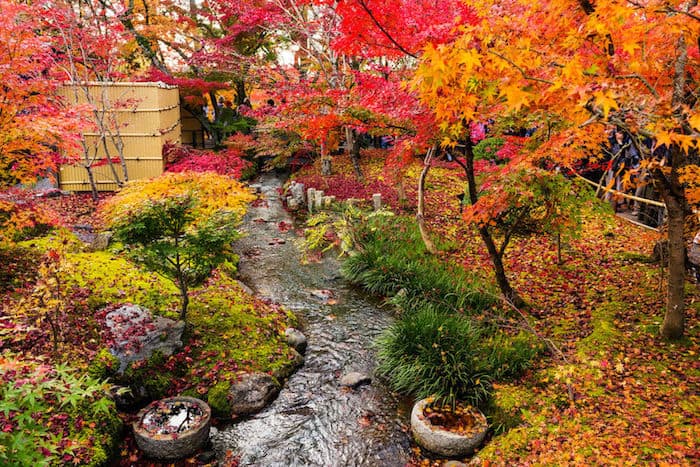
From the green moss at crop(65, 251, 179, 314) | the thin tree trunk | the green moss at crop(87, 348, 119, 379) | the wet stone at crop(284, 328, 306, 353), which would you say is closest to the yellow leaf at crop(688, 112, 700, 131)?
the thin tree trunk

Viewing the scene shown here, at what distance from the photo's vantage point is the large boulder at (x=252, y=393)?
5.64 meters

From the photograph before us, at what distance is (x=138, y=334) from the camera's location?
5.86 m

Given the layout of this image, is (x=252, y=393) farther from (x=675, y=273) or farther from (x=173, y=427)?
(x=675, y=273)

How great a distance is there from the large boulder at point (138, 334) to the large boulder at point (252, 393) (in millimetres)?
1066

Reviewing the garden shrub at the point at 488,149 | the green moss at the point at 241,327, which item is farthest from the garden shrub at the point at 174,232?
the garden shrub at the point at 488,149

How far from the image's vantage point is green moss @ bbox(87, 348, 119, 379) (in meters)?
5.38

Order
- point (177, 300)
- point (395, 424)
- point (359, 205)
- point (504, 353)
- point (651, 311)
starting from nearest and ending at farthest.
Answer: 1. point (395, 424)
2. point (504, 353)
3. point (651, 311)
4. point (177, 300)
5. point (359, 205)

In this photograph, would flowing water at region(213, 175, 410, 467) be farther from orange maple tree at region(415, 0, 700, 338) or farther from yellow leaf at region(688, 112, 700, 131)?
yellow leaf at region(688, 112, 700, 131)

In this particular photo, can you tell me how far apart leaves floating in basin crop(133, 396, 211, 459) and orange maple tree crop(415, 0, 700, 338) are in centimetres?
430

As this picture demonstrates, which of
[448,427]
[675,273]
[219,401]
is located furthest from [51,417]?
[675,273]

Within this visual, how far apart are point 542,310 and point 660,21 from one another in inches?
180

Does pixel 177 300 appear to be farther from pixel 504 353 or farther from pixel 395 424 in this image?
pixel 504 353

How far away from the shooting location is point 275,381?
6.09m

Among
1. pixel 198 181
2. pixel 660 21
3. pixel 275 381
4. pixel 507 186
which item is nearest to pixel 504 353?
pixel 507 186
